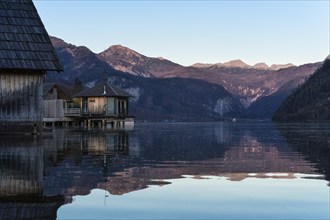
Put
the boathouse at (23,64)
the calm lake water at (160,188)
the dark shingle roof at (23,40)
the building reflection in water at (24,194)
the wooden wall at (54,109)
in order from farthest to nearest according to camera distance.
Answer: the wooden wall at (54,109) → the boathouse at (23,64) → the dark shingle roof at (23,40) → the calm lake water at (160,188) → the building reflection in water at (24,194)

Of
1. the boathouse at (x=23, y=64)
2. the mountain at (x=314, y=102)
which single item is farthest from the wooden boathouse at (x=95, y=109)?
the mountain at (x=314, y=102)

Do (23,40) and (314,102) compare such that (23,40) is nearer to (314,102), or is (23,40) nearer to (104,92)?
(104,92)

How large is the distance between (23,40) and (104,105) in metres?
50.2

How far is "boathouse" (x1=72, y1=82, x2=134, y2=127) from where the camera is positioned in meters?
82.6

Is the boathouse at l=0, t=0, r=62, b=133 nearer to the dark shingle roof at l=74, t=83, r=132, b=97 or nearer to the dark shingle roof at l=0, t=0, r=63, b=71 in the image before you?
the dark shingle roof at l=0, t=0, r=63, b=71

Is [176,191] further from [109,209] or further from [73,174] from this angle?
[73,174]

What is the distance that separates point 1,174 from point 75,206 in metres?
4.86

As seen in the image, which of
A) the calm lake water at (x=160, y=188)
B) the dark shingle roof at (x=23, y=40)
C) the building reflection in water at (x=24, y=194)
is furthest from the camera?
the dark shingle roof at (x=23, y=40)

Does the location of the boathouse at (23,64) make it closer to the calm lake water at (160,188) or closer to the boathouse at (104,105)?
the calm lake water at (160,188)

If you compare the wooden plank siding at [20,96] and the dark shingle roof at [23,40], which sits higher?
the dark shingle roof at [23,40]

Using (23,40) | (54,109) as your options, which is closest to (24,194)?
(23,40)

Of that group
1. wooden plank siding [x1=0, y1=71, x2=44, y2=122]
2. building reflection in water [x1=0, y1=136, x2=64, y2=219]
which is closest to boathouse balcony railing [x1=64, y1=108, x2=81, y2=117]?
wooden plank siding [x1=0, y1=71, x2=44, y2=122]

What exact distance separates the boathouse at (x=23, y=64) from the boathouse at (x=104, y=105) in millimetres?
47013

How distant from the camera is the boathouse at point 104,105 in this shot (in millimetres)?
82562
